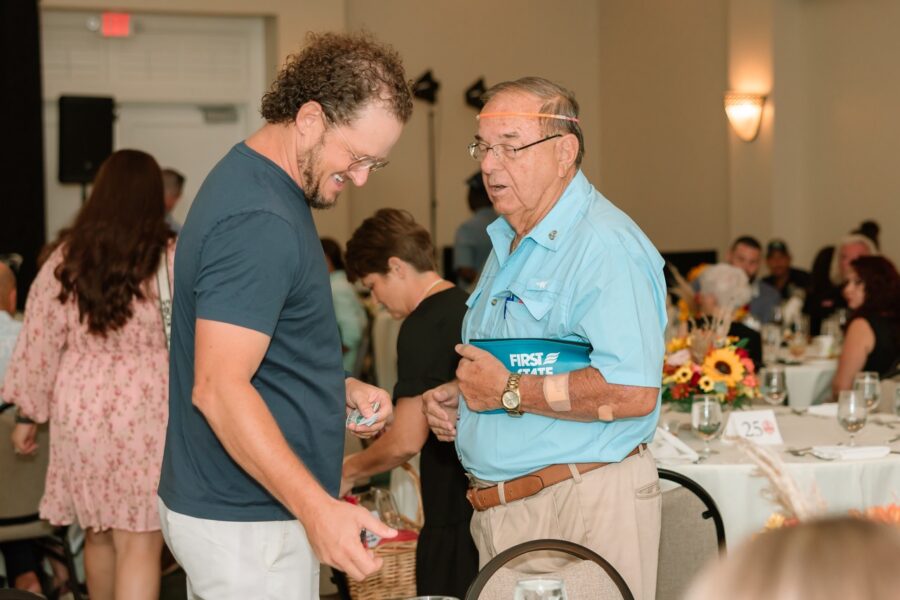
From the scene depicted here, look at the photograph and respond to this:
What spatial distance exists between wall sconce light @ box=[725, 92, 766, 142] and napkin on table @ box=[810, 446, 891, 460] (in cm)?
654

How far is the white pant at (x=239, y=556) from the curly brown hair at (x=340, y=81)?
28.7 inches

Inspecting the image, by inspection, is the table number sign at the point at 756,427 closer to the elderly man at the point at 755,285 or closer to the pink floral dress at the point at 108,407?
the pink floral dress at the point at 108,407

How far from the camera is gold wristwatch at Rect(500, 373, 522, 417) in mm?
2340

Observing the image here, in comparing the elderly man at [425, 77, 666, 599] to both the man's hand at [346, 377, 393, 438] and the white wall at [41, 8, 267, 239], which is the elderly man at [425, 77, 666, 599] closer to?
the man's hand at [346, 377, 393, 438]

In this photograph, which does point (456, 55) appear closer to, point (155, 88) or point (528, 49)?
point (528, 49)

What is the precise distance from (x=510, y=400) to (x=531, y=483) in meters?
0.19

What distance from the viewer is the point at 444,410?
2.74 meters

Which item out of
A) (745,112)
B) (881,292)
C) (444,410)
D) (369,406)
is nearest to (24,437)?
(444,410)

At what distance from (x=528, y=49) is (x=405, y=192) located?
222 centimetres

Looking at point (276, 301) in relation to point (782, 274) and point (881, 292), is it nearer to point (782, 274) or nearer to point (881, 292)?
point (881, 292)

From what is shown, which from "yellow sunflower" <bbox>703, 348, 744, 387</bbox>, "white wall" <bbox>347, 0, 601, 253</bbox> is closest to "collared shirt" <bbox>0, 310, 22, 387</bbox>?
"yellow sunflower" <bbox>703, 348, 744, 387</bbox>

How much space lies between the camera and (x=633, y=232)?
Answer: 7.82ft

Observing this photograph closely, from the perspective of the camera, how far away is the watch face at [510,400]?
2.34 m

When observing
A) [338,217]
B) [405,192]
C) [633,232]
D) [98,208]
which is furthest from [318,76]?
[405,192]
